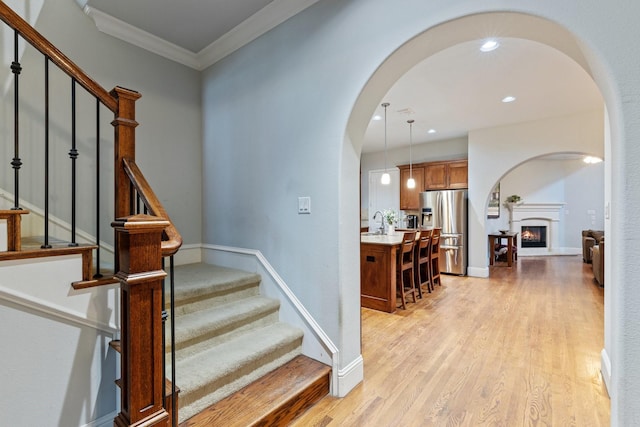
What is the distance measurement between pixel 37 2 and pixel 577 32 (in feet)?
11.8

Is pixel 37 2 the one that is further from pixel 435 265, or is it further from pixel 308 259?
pixel 435 265

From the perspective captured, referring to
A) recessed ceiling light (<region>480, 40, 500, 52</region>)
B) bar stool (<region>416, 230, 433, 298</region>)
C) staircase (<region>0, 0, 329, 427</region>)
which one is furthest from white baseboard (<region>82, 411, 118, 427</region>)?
recessed ceiling light (<region>480, 40, 500, 52</region>)

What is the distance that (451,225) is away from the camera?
18.7ft

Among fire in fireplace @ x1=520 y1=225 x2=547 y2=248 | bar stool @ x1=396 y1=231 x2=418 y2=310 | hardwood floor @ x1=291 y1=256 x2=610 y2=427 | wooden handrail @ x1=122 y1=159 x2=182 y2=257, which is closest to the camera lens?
wooden handrail @ x1=122 y1=159 x2=182 y2=257

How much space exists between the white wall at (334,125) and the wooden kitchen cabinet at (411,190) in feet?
15.1

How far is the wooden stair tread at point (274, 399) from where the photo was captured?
1.56m

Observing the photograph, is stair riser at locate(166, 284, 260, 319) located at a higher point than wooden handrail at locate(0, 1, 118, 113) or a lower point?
lower

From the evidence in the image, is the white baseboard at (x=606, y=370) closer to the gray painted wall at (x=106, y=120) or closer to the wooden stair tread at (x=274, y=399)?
the wooden stair tread at (x=274, y=399)

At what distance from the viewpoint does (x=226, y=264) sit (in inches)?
115

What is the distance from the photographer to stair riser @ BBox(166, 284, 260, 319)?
6.82 feet

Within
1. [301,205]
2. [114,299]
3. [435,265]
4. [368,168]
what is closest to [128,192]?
[114,299]

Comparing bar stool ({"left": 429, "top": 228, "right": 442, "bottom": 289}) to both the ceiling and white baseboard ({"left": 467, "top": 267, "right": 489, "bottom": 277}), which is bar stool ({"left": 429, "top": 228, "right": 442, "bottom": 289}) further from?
the ceiling

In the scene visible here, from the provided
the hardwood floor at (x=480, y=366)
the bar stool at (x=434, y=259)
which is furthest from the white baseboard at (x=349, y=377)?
the bar stool at (x=434, y=259)

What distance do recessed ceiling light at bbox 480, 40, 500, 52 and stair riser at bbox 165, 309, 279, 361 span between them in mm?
3086
